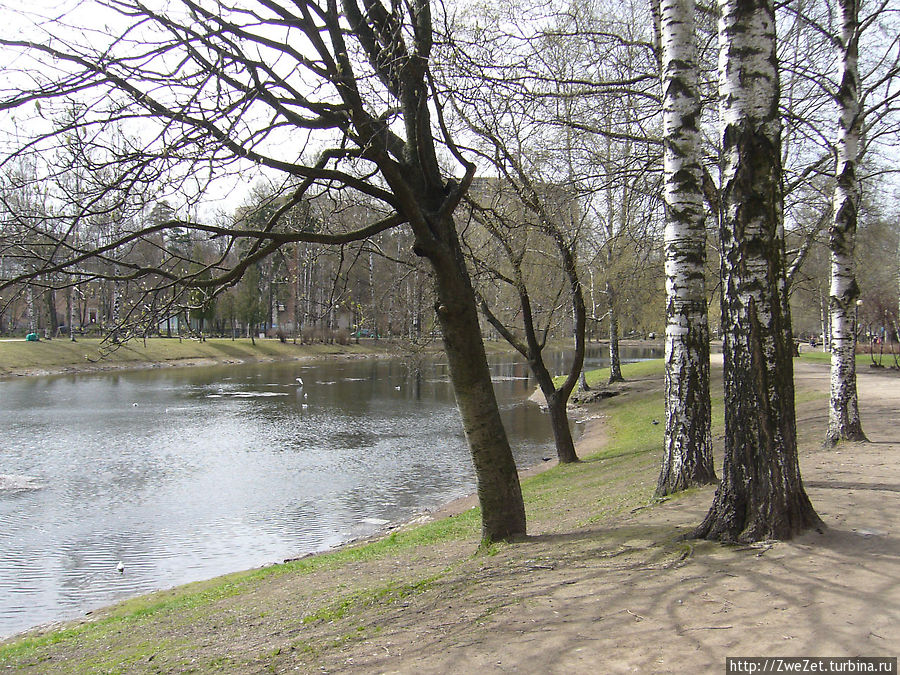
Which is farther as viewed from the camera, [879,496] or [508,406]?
[508,406]

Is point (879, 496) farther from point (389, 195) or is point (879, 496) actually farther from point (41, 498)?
point (41, 498)

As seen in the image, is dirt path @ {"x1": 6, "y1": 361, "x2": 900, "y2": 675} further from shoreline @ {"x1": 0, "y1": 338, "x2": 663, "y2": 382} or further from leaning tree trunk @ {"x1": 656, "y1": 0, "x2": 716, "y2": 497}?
shoreline @ {"x1": 0, "y1": 338, "x2": 663, "y2": 382}

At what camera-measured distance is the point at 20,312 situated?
63.5 metres

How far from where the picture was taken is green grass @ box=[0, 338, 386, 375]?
1692 inches

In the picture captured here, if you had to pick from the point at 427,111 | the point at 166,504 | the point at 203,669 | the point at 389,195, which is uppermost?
the point at 427,111

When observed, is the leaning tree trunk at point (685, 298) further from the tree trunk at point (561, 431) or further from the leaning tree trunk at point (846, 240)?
the tree trunk at point (561, 431)

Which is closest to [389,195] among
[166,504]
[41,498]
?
[166,504]

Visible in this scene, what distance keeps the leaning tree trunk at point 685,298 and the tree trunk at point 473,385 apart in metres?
2.01

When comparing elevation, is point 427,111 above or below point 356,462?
above

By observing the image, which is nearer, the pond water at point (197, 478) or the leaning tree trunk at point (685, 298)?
the leaning tree trunk at point (685, 298)

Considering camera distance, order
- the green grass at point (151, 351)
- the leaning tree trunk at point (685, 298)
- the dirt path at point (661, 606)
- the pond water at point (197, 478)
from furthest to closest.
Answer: the green grass at point (151, 351), the pond water at point (197, 478), the leaning tree trunk at point (685, 298), the dirt path at point (661, 606)

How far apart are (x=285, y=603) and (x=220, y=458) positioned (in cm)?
1363

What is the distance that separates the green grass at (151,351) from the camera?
43.0 meters

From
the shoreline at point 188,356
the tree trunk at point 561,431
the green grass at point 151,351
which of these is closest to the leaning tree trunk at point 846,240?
the tree trunk at point 561,431
